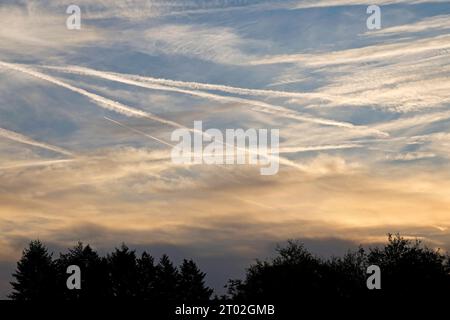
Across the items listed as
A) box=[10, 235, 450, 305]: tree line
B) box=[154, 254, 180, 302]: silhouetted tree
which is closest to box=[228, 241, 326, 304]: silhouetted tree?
box=[10, 235, 450, 305]: tree line

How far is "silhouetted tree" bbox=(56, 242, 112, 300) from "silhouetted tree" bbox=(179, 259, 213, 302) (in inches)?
818

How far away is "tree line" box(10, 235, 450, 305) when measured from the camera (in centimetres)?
10256

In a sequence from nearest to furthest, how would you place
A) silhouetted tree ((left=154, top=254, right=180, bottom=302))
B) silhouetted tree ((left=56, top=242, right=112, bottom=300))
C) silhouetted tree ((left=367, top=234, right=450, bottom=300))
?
silhouetted tree ((left=367, top=234, right=450, bottom=300)) → silhouetted tree ((left=56, top=242, right=112, bottom=300)) → silhouetted tree ((left=154, top=254, right=180, bottom=302))

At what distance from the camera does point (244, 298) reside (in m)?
106

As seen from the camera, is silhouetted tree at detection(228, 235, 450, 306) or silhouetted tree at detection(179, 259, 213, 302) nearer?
silhouetted tree at detection(228, 235, 450, 306)

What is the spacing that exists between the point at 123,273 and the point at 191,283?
1867 centimetres

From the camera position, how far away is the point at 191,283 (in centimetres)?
15075

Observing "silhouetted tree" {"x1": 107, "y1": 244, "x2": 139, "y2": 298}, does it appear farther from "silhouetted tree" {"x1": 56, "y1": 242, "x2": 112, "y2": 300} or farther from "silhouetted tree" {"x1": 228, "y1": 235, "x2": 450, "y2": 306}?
"silhouetted tree" {"x1": 228, "y1": 235, "x2": 450, "y2": 306}

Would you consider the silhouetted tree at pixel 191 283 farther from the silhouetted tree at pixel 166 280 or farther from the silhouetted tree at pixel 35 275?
the silhouetted tree at pixel 35 275

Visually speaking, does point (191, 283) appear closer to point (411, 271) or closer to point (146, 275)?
point (146, 275)
